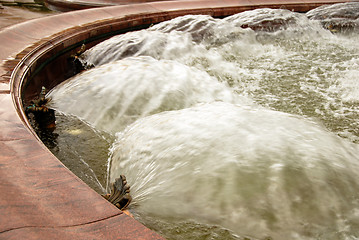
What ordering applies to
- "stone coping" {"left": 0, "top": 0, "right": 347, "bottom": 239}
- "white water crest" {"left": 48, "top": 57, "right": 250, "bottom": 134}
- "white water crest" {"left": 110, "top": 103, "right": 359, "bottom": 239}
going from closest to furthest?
"stone coping" {"left": 0, "top": 0, "right": 347, "bottom": 239}
"white water crest" {"left": 110, "top": 103, "right": 359, "bottom": 239}
"white water crest" {"left": 48, "top": 57, "right": 250, "bottom": 134}

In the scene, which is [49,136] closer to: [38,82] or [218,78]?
[38,82]

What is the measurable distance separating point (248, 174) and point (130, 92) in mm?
1316

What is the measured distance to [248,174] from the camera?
1358 mm

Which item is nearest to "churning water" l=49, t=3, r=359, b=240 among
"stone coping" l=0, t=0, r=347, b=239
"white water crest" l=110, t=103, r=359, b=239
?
"white water crest" l=110, t=103, r=359, b=239

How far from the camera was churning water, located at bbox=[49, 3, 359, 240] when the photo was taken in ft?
4.06

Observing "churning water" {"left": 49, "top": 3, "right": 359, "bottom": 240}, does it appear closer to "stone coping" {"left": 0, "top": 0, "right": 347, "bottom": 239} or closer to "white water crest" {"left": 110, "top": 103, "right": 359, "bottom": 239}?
"white water crest" {"left": 110, "top": 103, "right": 359, "bottom": 239}

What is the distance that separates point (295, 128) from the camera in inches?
69.5

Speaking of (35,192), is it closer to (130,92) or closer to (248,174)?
(248,174)

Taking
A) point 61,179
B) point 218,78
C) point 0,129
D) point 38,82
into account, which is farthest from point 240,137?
point 38,82

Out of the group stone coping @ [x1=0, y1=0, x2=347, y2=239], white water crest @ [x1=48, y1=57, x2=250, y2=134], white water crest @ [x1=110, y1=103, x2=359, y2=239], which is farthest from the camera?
white water crest @ [x1=48, y1=57, x2=250, y2=134]

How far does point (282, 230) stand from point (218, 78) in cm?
211

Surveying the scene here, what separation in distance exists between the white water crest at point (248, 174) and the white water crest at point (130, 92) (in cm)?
43

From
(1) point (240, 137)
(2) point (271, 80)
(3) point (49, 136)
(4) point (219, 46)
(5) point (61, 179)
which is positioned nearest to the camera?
(5) point (61, 179)

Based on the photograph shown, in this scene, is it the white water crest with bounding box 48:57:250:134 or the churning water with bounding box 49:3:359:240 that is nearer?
the churning water with bounding box 49:3:359:240
